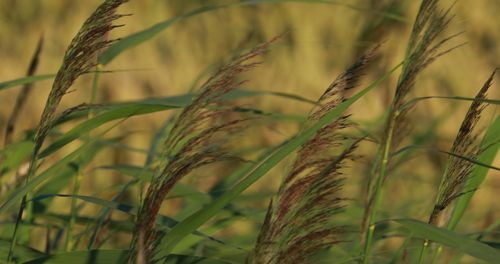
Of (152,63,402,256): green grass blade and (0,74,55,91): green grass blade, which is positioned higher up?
(0,74,55,91): green grass blade

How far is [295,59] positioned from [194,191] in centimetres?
166

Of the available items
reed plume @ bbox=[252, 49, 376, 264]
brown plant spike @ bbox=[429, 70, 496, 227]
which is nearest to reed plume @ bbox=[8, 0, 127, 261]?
reed plume @ bbox=[252, 49, 376, 264]

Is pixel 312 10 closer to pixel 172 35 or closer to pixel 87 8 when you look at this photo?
pixel 172 35

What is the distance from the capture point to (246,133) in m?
3.07

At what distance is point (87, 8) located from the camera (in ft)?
11.4

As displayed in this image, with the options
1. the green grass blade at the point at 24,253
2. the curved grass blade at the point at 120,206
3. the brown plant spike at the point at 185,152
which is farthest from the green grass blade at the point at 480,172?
the green grass blade at the point at 24,253

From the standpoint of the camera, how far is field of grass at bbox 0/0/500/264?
117 cm

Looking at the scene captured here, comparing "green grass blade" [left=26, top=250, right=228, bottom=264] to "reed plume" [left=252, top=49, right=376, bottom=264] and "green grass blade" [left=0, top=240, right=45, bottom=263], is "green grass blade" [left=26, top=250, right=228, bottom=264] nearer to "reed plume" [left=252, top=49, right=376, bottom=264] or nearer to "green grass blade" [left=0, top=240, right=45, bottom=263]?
"green grass blade" [left=0, top=240, right=45, bottom=263]

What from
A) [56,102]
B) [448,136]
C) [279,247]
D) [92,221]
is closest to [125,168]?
[92,221]

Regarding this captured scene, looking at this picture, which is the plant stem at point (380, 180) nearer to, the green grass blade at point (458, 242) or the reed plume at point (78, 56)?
the green grass blade at point (458, 242)

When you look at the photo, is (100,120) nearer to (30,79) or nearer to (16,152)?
(30,79)

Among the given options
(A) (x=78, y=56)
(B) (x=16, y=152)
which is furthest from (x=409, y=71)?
(B) (x=16, y=152)

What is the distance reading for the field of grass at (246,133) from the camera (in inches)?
46.2

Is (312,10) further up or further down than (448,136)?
further up
